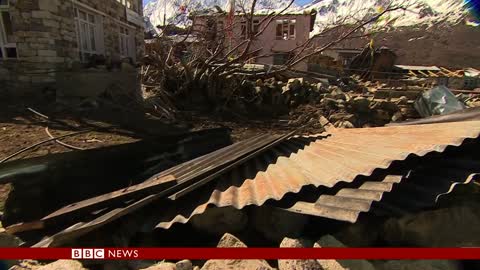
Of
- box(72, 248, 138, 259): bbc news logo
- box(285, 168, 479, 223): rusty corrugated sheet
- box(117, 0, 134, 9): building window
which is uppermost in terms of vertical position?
box(117, 0, 134, 9): building window

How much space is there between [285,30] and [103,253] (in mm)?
25725

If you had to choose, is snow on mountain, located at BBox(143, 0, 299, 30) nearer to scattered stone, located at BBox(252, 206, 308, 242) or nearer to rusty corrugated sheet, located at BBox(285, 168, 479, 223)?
rusty corrugated sheet, located at BBox(285, 168, 479, 223)

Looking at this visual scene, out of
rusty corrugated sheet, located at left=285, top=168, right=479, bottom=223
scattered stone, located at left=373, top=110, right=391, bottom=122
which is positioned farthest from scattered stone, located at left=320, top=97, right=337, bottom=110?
rusty corrugated sheet, located at left=285, top=168, right=479, bottom=223

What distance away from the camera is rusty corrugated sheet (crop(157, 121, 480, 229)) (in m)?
2.52

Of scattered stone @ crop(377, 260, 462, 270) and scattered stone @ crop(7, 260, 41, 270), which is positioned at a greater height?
scattered stone @ crop(377, 260, 462, 270)

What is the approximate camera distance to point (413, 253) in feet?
7.16

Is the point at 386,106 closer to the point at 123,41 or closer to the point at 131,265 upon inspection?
the point at 131,265

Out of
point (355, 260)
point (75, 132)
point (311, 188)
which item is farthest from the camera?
point (75, 132)

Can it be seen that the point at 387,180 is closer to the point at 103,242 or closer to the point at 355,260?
the point at 355,260

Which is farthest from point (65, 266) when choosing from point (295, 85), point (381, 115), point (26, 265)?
point (295, 85)

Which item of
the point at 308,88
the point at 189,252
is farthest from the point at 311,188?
the point at 308,88

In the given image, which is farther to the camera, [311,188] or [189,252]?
[311,188]

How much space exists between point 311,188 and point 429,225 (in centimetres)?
94

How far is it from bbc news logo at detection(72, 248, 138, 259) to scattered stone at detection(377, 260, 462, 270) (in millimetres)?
1778
